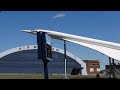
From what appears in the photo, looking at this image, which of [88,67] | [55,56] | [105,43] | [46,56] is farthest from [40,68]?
[46,56]

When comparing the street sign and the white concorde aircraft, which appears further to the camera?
the white concorde aircraft

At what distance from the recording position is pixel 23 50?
105438 mm

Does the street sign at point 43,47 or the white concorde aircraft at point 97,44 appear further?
the white concorde aircraft at point 97,44

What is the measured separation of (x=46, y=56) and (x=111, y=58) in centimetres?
2089

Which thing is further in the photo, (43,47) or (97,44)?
(97,44)

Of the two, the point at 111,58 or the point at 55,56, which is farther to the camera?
the point at 55,56
